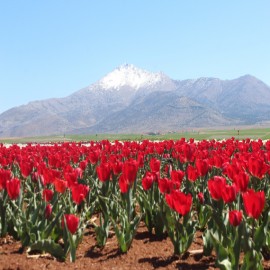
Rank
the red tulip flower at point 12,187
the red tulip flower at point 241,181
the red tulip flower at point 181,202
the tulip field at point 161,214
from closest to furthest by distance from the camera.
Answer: the tulip field at point 161,214
the red tulip flower at point 181,202
the red tulip flower at point 241,181
the red tulip flower at point 12,187

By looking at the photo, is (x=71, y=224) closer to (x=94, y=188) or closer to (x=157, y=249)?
(x=157, y=249)

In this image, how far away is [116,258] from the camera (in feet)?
16.3

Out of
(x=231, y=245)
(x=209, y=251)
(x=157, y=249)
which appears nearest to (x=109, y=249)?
(x=157, y=249)

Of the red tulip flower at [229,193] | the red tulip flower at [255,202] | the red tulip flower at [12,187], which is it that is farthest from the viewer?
the red tulip flower at [12,187]

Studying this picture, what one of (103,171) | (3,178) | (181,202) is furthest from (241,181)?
(3,178)

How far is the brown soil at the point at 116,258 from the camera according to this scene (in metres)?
4.69

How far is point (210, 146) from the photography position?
12.6 m

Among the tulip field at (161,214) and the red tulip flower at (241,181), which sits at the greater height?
the red tulip flower at (241,181)

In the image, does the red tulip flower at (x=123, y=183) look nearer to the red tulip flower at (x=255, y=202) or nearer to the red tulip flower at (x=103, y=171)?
the red tulip flower at (x=103, y=171)

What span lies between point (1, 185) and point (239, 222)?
309cm

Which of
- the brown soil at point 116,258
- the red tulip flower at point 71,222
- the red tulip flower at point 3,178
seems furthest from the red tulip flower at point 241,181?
the red tulip flower at point 3,178

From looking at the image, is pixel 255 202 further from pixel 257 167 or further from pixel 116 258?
pixel 116 258

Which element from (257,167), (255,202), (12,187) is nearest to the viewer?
(255,202)

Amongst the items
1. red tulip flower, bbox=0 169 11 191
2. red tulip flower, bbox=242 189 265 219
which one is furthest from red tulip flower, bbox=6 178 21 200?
red tulip flower, bbox=242 189 265 219
